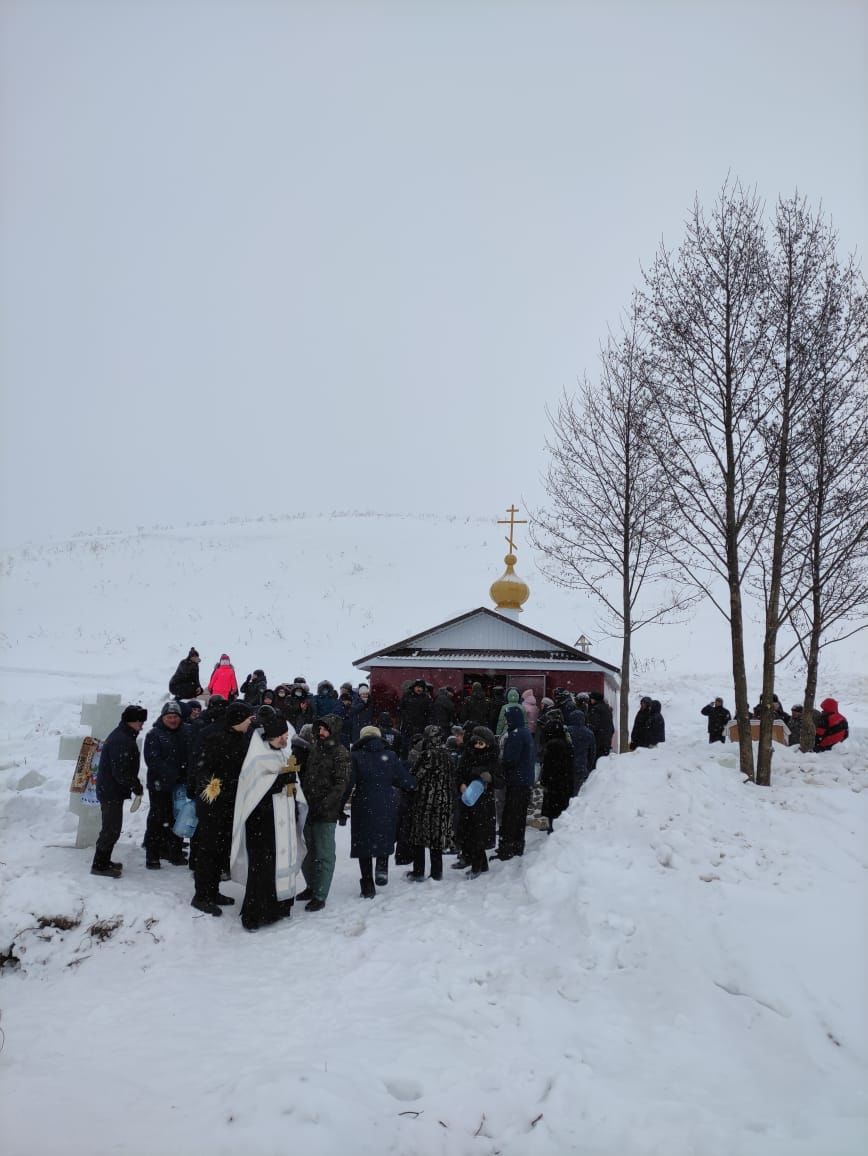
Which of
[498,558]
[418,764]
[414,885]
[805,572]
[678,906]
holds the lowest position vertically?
[414,885]

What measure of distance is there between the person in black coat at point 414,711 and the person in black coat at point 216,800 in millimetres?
5914

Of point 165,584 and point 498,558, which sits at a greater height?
point 498,558

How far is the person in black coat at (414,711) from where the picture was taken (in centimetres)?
1305

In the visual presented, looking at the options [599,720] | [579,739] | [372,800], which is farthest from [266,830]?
[599,720]

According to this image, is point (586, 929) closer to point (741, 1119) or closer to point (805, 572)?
point (741, 1119)

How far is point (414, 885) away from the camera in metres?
8.26

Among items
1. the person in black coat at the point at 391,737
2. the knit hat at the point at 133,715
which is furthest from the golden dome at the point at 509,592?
the knit hat at the point at 133,715

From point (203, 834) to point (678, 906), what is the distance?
442 cm

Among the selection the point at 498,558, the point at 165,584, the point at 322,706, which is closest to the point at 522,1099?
the point at 322,706

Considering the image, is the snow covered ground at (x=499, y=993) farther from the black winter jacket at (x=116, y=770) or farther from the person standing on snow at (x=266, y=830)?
the black winter jacket at (x=116, y=770)

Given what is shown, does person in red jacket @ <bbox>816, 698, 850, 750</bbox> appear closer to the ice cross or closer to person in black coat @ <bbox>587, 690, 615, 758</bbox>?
person in black coat @ <bbox>587, 690, 615, 758</bbox>

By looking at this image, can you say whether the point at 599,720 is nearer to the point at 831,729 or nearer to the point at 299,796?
the point at 831,729

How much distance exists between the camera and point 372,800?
7992 mm

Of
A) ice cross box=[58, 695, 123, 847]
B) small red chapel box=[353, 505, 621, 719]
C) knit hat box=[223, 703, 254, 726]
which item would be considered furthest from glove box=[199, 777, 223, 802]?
small red chapel box=[353, 505, 621, 719]
